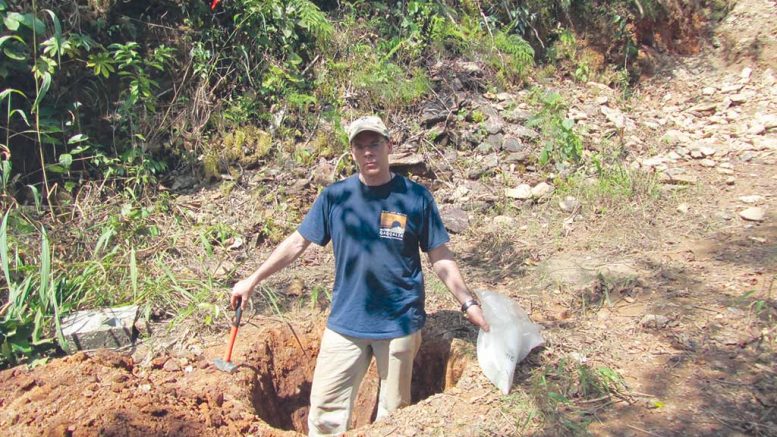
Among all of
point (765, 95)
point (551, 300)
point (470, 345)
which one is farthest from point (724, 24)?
point (470, 345)

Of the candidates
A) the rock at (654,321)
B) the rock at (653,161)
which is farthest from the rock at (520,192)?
the rock at (654,321)

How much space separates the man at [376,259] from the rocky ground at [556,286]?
0.36 meters

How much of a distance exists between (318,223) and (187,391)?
1.07 meters

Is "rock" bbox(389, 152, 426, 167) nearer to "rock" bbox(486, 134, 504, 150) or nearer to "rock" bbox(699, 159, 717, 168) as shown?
"rock" bbox(486, 134, 504, 150)

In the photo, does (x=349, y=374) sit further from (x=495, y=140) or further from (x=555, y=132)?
(x=555, y=132)

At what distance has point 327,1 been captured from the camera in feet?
20.9

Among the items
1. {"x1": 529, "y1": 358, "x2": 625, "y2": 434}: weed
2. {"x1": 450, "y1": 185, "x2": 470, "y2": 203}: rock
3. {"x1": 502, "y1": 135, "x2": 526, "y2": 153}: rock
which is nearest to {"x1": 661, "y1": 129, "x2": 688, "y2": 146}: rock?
{"x1": 502, "y1": 135, "x2": 526, "y2": 153}: rock

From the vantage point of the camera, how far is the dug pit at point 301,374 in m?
3.23

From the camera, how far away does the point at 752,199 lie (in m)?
4.37

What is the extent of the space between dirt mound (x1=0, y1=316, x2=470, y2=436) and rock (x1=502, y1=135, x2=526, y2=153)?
258 centimetres

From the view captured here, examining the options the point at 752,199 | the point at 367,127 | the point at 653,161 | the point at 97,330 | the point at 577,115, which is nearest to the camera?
the point at 367,127

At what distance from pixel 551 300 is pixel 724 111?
3799 mm

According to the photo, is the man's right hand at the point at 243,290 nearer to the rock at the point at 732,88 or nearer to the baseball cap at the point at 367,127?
the baseball cap at the point at 367,127

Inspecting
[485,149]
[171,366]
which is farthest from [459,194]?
[171,366]
